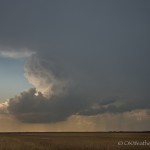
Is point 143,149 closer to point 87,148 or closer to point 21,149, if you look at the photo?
point 87,148

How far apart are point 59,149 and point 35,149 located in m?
3.75

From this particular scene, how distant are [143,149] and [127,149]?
6.96 ft

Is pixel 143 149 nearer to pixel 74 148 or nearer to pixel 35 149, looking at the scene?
pixel 74 148

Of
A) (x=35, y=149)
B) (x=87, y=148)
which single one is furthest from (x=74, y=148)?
(x=35, y=149)

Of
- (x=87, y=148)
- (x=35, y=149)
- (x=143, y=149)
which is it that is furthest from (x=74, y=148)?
(x=143, y=149)

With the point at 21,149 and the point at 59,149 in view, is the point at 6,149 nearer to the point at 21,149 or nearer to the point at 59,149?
the point at 21,149

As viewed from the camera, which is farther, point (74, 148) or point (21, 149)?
point (74, 148)

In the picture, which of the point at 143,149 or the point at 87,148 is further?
the point at 87,148

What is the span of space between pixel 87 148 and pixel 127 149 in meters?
6.02

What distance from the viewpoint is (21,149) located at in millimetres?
45406

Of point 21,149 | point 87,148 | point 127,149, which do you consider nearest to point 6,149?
point 21,149

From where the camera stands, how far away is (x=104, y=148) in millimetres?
46562

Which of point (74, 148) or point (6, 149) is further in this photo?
point (74, 148)

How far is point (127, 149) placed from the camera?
45375mm
